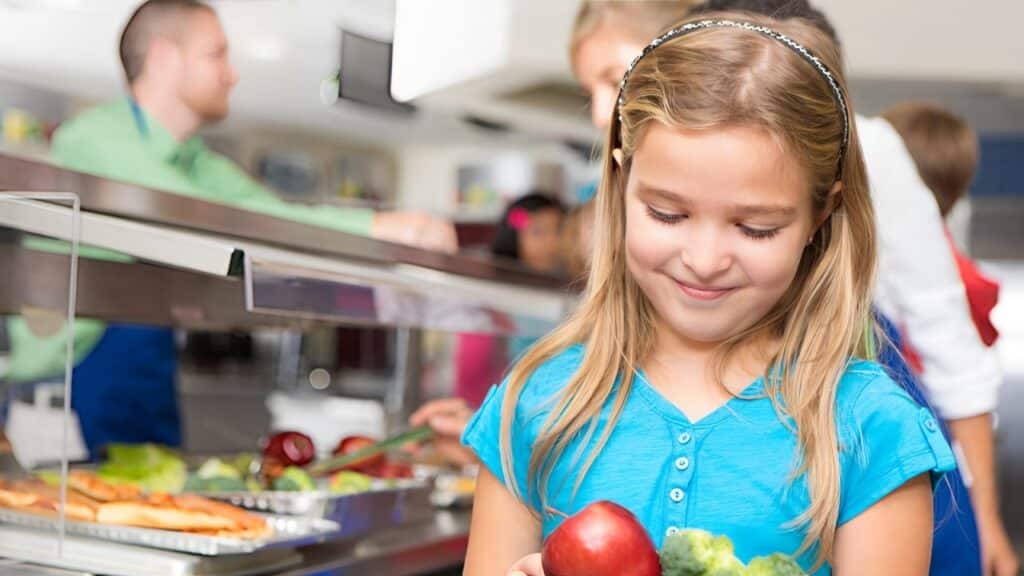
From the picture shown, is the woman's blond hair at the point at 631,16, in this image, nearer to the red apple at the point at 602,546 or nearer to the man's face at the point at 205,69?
the man's face at the point at 205,69

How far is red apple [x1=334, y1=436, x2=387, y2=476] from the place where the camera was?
2.43m

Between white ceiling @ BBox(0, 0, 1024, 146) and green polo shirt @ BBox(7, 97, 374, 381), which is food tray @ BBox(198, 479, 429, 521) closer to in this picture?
green polo shirt @ BBox(7, 97, 374, 381)

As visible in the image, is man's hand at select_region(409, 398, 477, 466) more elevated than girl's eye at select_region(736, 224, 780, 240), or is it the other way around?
girl's eye at select_region(736, 224, 780, 240)

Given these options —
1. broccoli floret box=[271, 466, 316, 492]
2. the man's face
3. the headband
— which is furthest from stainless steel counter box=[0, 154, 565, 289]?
the headband

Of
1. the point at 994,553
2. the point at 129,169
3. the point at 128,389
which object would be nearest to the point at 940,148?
the point at 994,553

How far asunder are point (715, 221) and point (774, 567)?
1.13 ft

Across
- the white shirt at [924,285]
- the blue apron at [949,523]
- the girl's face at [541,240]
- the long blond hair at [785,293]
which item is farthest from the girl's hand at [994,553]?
the girl's face at [541,240]

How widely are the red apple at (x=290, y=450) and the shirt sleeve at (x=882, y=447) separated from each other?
4.27ft

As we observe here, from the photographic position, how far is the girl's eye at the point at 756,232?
1256mm

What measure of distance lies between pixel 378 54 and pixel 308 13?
183 millimetres

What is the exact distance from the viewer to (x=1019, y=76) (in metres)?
6.56

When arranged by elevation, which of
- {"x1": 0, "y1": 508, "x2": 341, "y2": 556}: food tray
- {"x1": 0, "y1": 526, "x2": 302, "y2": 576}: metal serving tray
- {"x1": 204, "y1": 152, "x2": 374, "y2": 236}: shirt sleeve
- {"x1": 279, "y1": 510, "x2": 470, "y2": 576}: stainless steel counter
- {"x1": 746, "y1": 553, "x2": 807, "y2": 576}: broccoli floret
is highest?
{"x1": 204, "y1": 152, "x2": 374, "y2": 236}: shirt sleeve

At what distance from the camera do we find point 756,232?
126cm

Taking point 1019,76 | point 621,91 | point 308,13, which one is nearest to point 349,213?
point 308,13
